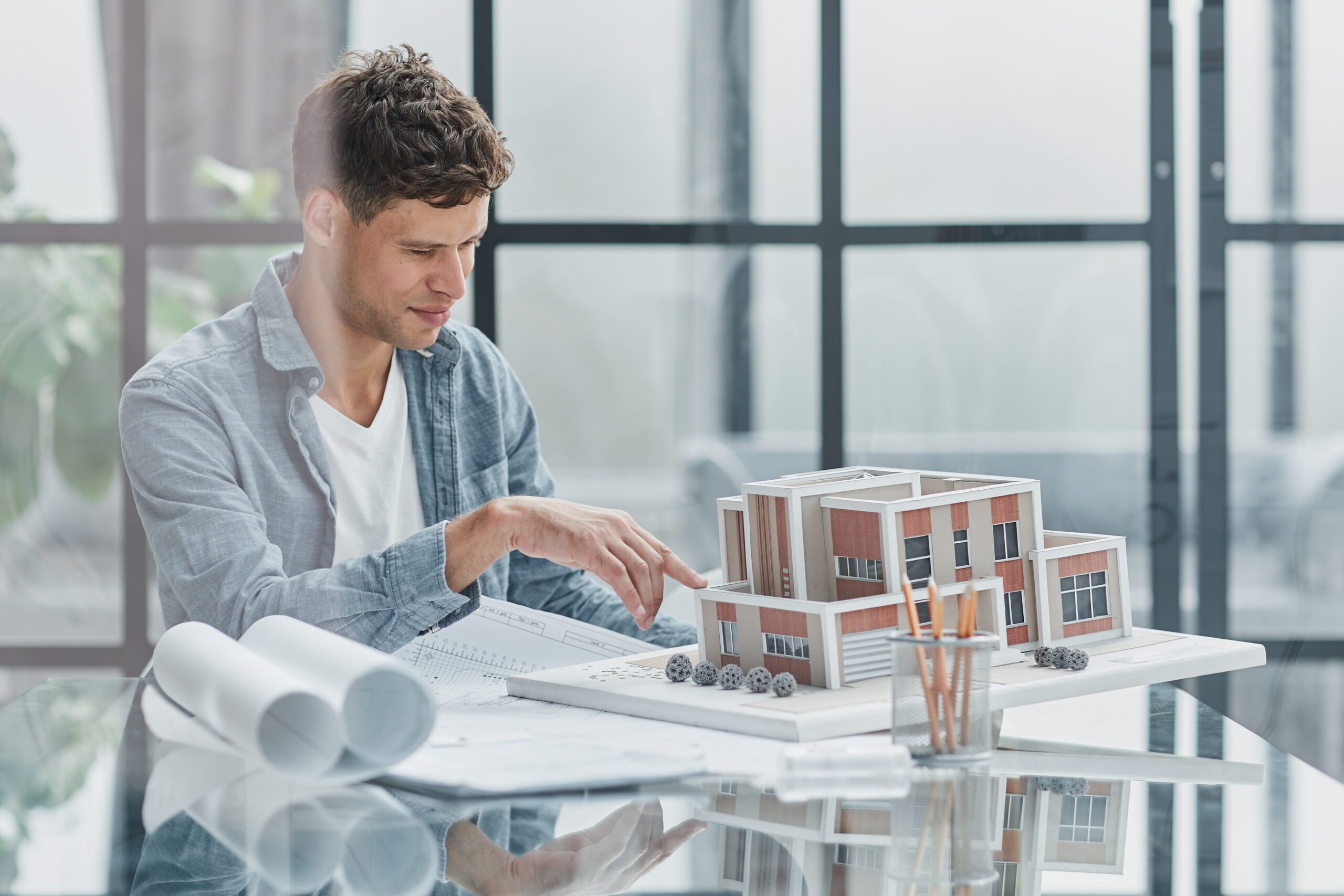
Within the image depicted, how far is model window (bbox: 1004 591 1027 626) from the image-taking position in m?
1.08

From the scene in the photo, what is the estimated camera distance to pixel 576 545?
1.10m

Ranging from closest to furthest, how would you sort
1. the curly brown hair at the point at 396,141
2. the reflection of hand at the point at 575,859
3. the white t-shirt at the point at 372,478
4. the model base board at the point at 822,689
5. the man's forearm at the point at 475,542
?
the reflection of hand at the point at 575,859 → the model base board at the point at 822,689 → the man's forearm at the point at 475,542 → the curly brown hair at the point at 396,141 → the white t-shirt at the point at 372,478

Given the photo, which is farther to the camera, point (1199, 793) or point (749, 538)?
point (749, 538)

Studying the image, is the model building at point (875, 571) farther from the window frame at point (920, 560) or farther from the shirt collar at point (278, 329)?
the shirt collar at point (278, 329)

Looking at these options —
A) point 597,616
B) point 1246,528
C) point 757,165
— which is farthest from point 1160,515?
point 597,616

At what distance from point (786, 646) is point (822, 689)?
0.15 feet

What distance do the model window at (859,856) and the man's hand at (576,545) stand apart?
0.39 m

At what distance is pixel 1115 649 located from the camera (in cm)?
111

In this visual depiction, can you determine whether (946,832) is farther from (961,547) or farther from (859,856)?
(961,547)

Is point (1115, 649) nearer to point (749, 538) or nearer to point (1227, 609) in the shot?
point (749, 538)

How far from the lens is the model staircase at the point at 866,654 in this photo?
1.00 m

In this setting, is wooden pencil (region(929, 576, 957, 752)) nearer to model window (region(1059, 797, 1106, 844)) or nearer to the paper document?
model window (region(1059, 797, 1106, 844))

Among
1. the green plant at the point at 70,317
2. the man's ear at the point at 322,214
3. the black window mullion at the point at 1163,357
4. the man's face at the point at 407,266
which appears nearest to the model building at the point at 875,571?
the man's face at the point at 407,266

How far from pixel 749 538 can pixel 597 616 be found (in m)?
0.43
